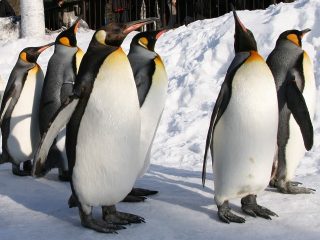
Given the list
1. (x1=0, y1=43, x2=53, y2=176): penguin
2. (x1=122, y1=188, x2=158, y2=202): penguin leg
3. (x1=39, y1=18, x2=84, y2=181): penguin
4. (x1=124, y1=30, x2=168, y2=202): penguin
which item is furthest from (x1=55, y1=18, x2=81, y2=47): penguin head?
(x1=122, y1=188, x2=158, y2=202): penguin leg

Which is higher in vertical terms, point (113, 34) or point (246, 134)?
point (113, 34)

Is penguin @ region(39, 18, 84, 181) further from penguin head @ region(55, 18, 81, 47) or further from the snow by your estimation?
the snow

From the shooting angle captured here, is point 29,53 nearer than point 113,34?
No

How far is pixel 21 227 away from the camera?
2.92 metres

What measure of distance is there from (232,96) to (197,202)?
839 mm

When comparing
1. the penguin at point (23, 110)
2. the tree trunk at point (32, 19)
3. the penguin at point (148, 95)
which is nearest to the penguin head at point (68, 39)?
the penguin at point (23, 110)

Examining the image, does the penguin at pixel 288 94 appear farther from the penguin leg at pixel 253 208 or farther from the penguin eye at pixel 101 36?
the penguin eye at pixel 101 36

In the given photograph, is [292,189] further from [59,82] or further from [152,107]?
[59,82]

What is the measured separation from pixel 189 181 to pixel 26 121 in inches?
60.9

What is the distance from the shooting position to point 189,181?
13.7 feet

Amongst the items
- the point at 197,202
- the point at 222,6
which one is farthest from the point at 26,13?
the point at 197,202

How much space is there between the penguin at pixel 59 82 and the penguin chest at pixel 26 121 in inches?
9.5

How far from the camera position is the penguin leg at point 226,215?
2.95m

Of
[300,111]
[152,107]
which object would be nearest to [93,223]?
[152,107]
